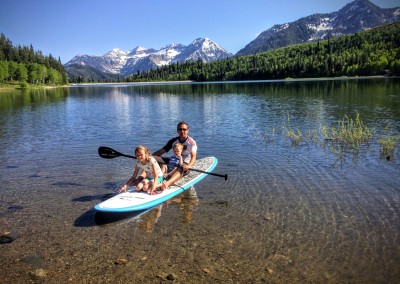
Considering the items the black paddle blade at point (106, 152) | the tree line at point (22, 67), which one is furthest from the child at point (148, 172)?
the tree line at point (22, 67)

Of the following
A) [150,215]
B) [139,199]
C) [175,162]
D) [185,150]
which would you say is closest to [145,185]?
[139,199]

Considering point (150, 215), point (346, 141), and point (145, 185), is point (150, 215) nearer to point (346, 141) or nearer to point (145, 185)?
point (145, 185)

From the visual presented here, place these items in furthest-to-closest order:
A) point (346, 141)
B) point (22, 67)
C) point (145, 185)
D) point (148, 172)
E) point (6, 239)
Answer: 1. point (22, 67)
2. point (346, 141)
3. point (148, 172)
4. point (145, 185)
5. point (6, 239)

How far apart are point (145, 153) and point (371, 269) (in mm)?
8021

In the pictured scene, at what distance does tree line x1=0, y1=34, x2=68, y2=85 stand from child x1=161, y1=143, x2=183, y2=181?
146371 mm

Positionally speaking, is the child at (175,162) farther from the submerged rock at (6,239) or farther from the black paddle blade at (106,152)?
the submerged rock at (6,239)

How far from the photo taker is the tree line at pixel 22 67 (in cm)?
14912

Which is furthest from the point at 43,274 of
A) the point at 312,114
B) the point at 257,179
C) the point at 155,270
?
the point at 312,114

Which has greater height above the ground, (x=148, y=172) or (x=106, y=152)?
(x=106, y=152)

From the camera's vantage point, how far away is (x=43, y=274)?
8.30 meters

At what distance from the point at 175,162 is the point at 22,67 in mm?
163585

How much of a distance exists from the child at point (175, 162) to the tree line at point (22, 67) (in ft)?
480

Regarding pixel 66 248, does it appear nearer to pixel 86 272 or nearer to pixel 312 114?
pixel 86 272

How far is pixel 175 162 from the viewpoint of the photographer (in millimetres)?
14195
